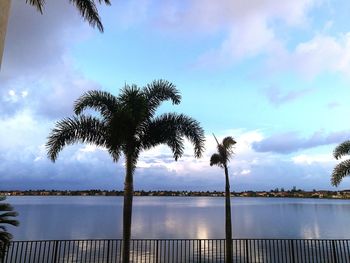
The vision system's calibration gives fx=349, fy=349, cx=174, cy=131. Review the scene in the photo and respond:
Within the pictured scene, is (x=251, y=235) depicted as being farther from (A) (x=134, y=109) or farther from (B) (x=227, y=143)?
(A) (x=134, y=109)

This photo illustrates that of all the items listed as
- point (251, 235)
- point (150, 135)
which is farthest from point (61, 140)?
point (251, 235)

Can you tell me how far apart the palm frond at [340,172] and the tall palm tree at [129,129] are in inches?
426

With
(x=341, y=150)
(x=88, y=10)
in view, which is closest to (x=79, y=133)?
(x=88, y=10)

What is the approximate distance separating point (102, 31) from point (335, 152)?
55.6 ft

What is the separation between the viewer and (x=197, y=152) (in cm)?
1536

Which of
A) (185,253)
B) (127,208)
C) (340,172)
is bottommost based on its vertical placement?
(185,253)

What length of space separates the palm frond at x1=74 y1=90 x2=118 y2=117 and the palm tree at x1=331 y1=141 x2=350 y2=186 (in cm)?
1394

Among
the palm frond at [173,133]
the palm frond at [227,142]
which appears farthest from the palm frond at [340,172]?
the palm frond at [173,133]

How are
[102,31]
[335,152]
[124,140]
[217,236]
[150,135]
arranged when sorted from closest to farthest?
[102,31] < [124,140] < [150,135] < [335,152] < [217,236]

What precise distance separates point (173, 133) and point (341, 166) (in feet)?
40.6

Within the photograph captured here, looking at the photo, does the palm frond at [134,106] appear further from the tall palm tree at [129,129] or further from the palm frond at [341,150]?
the palm frond at [341,150]

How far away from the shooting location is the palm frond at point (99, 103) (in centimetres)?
1466

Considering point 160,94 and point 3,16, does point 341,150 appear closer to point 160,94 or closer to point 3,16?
point 160,94

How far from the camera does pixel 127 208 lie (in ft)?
46.1
